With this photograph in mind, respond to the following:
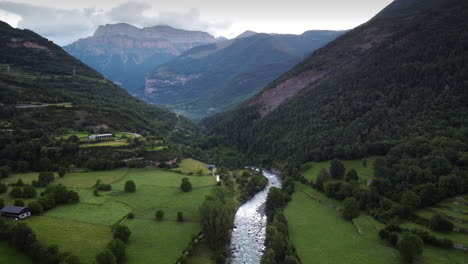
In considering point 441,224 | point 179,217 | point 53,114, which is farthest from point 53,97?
point 441,224

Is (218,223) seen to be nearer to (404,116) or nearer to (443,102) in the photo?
(404,116)

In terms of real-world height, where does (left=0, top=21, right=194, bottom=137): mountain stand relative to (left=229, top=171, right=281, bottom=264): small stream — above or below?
above

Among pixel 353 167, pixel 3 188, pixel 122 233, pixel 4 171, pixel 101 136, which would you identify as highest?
pixel 101 136

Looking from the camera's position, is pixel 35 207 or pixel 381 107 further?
pixel 381 107

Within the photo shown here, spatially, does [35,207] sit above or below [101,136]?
below

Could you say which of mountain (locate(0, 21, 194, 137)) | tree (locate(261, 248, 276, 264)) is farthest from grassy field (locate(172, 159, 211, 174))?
tree (locate(261, 248, 276, 264))

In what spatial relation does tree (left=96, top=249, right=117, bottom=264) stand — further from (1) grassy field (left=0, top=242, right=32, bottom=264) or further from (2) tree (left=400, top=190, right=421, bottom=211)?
(2) tree (left=400, top=190, right=421, bottom=211)

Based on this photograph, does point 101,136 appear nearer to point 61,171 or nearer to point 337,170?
point 61,171
